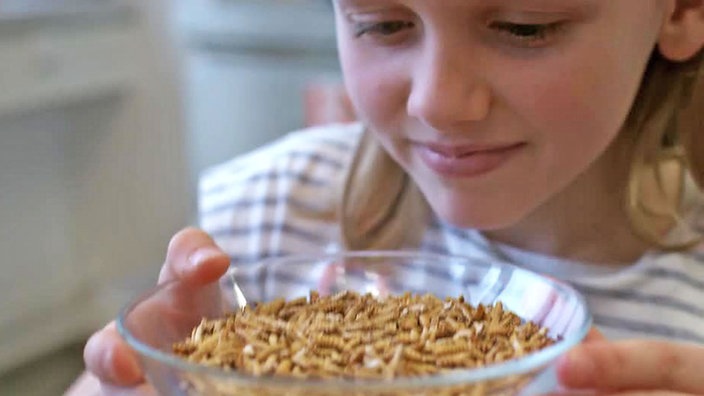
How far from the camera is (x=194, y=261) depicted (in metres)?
0.65

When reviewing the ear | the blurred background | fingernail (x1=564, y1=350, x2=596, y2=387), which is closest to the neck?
the ear

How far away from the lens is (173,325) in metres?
0.61

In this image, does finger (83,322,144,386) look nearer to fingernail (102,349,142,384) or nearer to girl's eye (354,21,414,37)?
fingernail (102,349,142,384)

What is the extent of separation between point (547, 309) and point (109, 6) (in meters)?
2.01

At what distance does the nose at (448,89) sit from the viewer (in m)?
0.71

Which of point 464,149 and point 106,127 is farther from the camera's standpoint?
point 106,127

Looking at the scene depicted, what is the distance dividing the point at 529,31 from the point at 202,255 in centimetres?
30

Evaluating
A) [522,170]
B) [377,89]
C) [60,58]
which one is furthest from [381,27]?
[60,58]

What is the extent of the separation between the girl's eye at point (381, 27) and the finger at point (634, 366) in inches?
12.5

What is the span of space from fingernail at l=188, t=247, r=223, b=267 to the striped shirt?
40 centimetres

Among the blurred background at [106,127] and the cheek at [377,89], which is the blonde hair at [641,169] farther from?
the blurred background at [106,127]

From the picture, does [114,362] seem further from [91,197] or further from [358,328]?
[91,197]

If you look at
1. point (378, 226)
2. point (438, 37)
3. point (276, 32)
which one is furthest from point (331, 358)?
point (276, 32)

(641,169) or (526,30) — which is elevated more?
(526,30)
